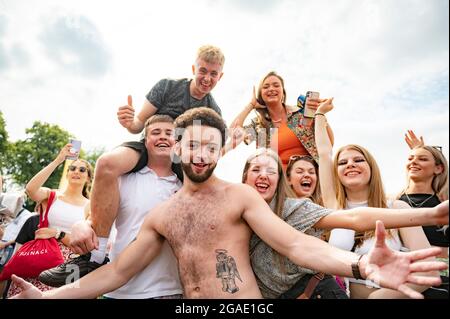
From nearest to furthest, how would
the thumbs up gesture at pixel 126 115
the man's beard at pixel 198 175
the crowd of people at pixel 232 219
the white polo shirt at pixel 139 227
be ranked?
the crowd of people at pixel 232 219
the man's beard at pixel 198 175
the white polo shirt at pixel 139 227
the thumbs up gesture at pixel 126 115

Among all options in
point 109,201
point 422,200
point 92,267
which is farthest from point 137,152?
point 422,200

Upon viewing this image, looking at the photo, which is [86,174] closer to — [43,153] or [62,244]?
[62,244]

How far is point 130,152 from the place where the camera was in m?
3.72

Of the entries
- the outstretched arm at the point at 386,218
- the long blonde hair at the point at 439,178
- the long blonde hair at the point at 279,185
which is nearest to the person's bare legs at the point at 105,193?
the long blonde hair at the point at 279,185

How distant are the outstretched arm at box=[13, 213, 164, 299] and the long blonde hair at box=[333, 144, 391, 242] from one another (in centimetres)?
197

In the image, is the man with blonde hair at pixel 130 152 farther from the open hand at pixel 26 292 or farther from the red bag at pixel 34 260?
the red bag at pixel 34 260

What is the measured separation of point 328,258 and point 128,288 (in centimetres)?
196

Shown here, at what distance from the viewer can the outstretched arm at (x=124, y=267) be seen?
3242 millimetres

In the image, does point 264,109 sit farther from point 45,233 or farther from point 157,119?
point 45,233

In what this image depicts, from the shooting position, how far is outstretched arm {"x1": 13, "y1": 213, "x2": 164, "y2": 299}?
3242 millimetres

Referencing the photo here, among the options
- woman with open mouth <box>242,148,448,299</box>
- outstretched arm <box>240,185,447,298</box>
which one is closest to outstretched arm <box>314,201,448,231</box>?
woman with open mouth <box>242,148,448,299</box>

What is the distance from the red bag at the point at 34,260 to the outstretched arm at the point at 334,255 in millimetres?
2860

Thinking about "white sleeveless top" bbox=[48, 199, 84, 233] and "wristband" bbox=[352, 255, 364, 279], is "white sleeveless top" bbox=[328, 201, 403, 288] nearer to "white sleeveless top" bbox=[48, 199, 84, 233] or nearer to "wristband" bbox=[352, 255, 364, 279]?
"wristband" bbox=[352, 255, 364, 279]

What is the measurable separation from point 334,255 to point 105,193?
2.27 m
